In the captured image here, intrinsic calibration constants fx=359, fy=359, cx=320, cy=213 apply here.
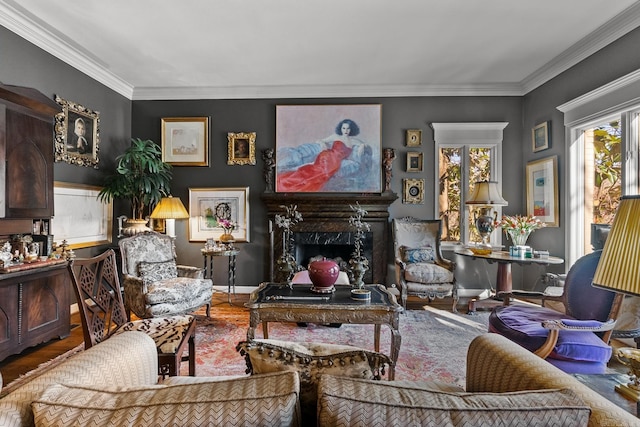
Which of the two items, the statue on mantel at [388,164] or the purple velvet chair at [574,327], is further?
the statue on mantel at [388,164]

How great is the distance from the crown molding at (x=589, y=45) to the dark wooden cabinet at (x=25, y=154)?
538 cm

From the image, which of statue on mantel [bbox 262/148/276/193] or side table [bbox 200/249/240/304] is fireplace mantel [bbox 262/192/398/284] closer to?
statue on mantel [bbox 262/148/276/193]

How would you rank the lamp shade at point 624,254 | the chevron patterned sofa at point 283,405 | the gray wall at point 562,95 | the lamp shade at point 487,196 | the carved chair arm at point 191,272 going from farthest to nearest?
the lamp shade at point 487,196 < the carved chair arm at point 191,272 < the gray wall at point 562,95 < the lamp shade at point 624,254 < the chevron patterned sofa at point 283,405

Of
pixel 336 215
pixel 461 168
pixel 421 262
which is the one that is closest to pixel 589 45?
pixel 461 168

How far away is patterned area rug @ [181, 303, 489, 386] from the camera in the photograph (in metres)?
2.79

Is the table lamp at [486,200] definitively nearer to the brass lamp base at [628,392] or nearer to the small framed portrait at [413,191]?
the small framed portrait at [413,191]

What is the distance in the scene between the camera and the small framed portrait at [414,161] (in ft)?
17.3

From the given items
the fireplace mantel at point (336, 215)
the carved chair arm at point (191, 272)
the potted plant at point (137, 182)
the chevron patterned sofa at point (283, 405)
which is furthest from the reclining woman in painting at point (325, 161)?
the chevron patterned sofa at point (283, 405)

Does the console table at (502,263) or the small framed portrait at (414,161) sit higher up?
the small framed portrait at (414,161)

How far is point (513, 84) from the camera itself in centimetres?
514

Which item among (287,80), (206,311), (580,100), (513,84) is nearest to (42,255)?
(206,311)

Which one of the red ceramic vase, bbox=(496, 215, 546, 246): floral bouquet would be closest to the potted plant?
the red ceramic vase

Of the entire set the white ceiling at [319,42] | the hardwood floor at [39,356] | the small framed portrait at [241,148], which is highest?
the white ceiling at [319,42]

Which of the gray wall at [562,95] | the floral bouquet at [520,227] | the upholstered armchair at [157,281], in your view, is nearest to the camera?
the upholstered armchair at [157,281]
